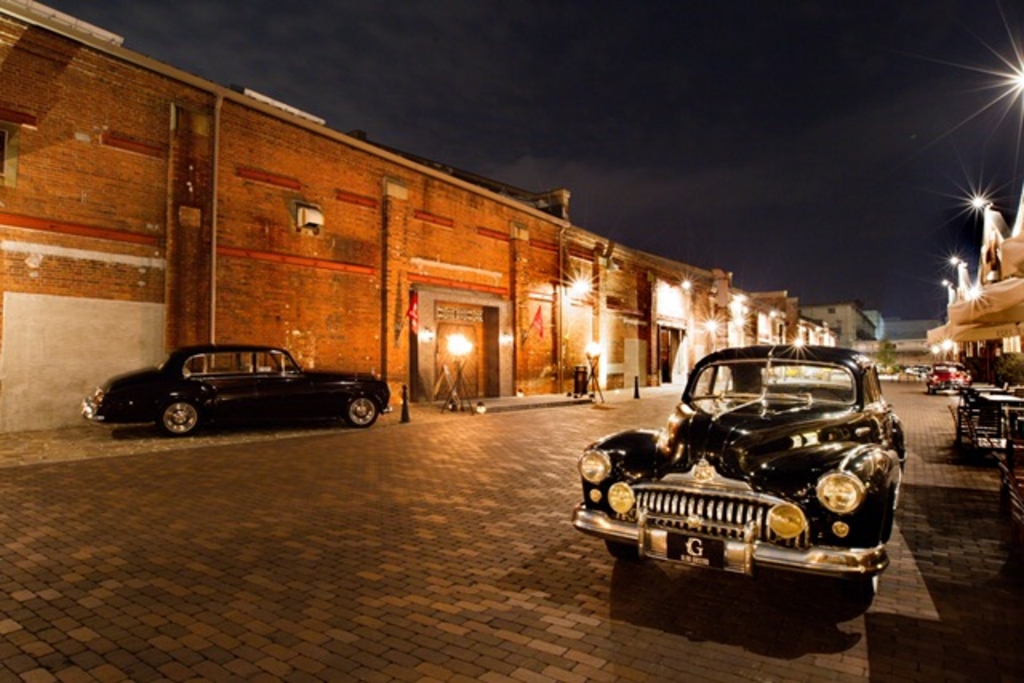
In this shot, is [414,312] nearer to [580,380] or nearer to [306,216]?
[306,216]

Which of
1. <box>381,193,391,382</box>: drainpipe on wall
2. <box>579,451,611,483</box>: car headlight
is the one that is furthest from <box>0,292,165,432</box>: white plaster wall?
<box>579,451,611,483</box>: car headlight

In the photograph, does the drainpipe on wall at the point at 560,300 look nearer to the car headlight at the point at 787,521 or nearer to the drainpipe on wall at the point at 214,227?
the drainpipe on wall at the point at 214,227

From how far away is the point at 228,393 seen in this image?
10992mm

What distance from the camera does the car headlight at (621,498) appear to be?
13.5ft

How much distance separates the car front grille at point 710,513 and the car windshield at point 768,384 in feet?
4.44

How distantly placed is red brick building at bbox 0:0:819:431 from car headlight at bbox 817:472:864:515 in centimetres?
1237

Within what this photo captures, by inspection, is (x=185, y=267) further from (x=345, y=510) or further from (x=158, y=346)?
(x=345, y=510)

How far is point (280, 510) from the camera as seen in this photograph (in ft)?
19.8

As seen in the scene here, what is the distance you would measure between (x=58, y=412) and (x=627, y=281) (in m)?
22.4

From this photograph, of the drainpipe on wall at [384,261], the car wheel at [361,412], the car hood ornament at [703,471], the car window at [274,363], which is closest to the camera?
the car hood ornament at [703,471]

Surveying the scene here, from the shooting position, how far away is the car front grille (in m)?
3.61

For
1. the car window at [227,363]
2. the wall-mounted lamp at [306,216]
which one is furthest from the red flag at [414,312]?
the car window at [227,363]

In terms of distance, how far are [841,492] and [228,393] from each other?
407 inches

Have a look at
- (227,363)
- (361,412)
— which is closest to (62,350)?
(227,363)
